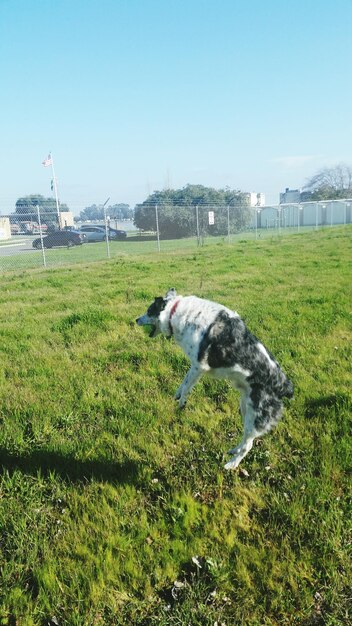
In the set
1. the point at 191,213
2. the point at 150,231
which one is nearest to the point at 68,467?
the point at 191,213

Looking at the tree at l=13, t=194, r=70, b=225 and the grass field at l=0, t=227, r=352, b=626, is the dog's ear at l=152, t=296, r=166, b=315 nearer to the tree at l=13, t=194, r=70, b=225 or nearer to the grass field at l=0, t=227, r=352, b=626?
the grass field at l=0, t=227, r=352, b=626

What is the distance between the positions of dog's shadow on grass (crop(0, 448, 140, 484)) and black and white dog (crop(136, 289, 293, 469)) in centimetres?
75

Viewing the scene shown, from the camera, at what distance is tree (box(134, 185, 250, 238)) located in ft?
109

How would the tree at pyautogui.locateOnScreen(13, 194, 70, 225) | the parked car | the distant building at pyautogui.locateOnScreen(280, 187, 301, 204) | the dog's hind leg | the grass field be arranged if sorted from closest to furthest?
the grass field < the dog's hind leg < the tree at pyautogui.locateOnScreen(13, 194, 70, 225) < the parked car < the distant building at pyautogui.locateOnScreen(280, 187, 301, 204)

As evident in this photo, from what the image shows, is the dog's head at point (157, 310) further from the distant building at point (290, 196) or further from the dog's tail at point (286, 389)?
the distant building at point (290, 196)

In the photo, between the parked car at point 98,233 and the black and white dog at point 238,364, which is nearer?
the black and white dog at point 238,364

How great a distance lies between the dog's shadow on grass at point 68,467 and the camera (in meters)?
3.17

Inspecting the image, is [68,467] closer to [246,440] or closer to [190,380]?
[190,380]

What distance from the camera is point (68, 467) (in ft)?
10.8

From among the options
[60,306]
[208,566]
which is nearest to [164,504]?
[208,566]

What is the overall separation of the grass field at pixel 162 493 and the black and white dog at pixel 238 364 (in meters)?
0.46

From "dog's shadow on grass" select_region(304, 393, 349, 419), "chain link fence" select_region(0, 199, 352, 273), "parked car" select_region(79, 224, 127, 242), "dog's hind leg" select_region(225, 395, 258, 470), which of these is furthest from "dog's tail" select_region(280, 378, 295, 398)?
"parked car" select_region(79, 224, 127, 242)

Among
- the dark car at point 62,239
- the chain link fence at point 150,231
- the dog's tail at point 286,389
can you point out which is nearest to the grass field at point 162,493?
the dog's tail at point 286,389

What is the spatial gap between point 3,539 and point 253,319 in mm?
5087
